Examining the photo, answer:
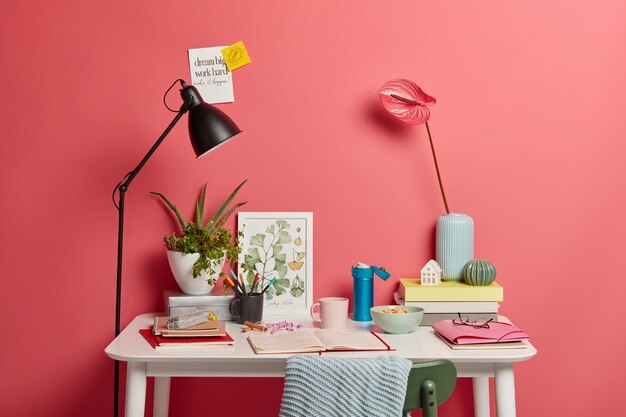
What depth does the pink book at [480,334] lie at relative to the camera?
6.14 feet

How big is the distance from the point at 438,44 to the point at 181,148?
870mm

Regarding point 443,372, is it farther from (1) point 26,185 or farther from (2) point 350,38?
(1) point 26,185

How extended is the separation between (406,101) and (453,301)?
62 centimetres

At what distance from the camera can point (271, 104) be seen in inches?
92.2

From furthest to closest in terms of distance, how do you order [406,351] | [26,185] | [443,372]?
[26,185]
[406,351]
[443,372]

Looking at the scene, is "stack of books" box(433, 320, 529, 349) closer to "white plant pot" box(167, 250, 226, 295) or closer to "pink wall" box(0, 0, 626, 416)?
"pink wall" box(0, 0, 626, 416)

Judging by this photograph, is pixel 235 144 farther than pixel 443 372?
Yes

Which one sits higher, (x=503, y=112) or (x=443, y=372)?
(x=503, y=112)

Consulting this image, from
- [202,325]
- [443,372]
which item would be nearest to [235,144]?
[202,325]

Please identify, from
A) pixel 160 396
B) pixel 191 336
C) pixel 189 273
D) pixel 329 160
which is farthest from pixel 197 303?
pixel 329 160

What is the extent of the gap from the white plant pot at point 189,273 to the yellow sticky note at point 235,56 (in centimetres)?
61

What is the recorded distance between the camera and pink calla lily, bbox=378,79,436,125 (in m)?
2.28

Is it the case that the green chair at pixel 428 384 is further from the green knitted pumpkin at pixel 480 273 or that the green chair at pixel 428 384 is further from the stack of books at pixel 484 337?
the green knitted pumpkin at pixel 480 273

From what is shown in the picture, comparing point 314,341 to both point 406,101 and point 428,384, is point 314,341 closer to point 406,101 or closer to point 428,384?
point 428,384
